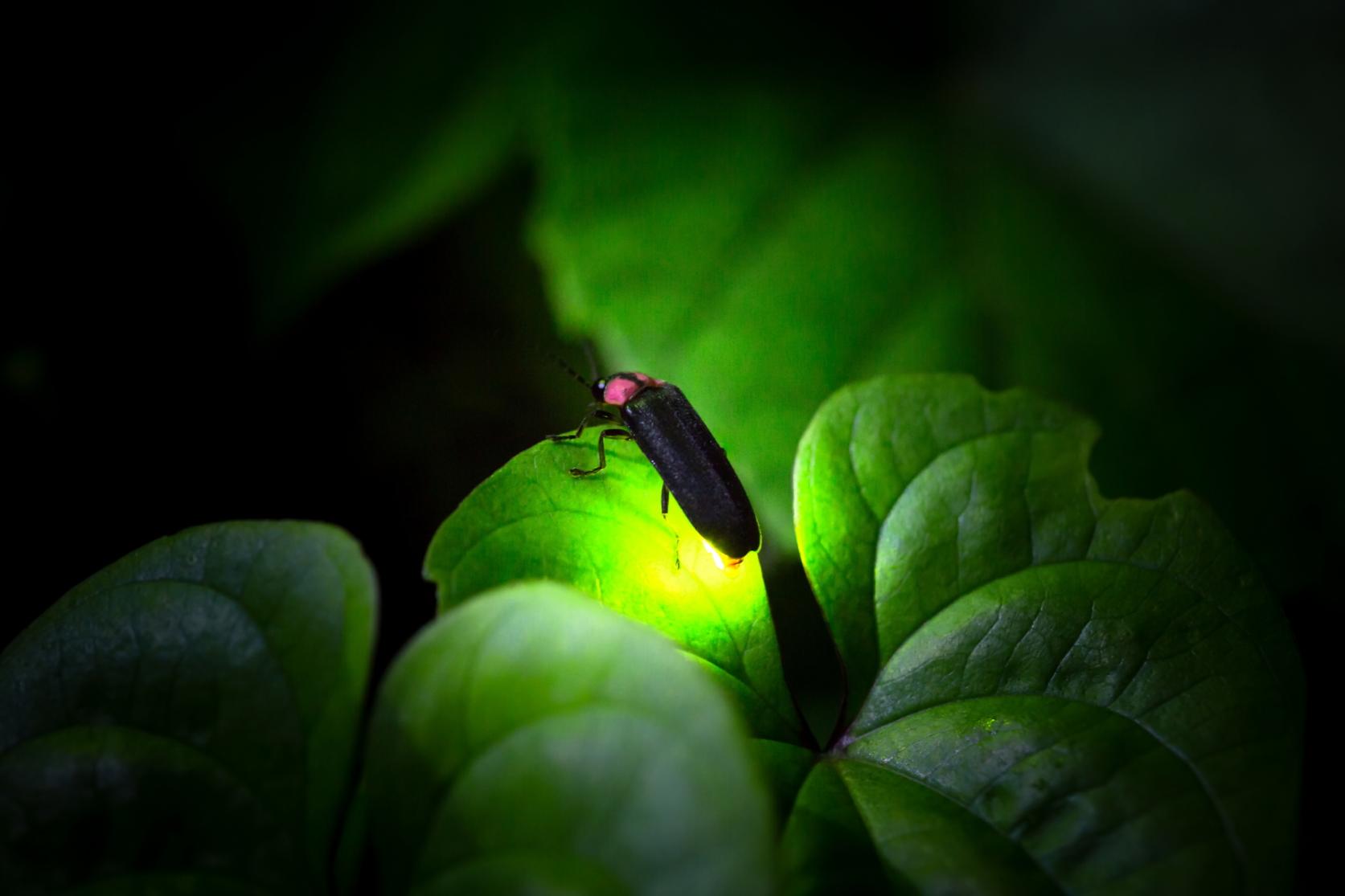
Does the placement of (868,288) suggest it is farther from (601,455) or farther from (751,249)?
(601,455)

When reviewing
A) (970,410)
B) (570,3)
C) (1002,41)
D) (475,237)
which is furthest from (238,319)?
(1002,41)

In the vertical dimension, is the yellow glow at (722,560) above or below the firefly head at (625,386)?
below

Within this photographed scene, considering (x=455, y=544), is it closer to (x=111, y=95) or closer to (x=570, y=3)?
(x=570, y=3)

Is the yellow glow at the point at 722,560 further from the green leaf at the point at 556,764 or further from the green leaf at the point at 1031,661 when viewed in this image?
the green leaf at the point at 556,764

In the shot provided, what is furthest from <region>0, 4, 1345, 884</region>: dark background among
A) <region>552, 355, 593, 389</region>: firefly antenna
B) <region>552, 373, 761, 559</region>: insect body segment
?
<region>552, 373, 761, 559</region>: insect body segment

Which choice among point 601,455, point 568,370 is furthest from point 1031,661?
point 568,370

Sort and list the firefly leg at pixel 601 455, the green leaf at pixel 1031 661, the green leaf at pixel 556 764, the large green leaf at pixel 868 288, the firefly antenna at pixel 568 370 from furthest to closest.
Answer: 1. the firefly antenna at pixel 568 370
2. the large green leaf at pixel 868 288
3. the firefly leg at pixel 601 455
4. the green leaf at pixel 1031 661
5. the green leaf at pixel 556 764

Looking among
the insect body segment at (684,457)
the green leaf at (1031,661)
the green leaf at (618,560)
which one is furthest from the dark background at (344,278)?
the green leaf at (1031,661)
